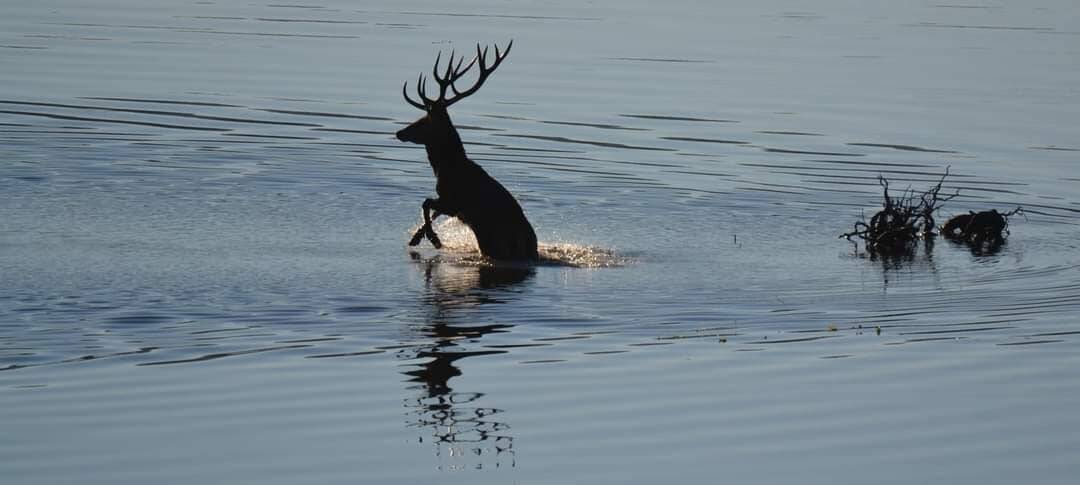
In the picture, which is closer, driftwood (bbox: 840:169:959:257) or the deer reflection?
the deer reflection

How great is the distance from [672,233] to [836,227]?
63.2 inches

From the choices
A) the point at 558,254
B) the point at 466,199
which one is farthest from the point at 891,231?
the point at 466,199

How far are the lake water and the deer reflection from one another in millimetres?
32

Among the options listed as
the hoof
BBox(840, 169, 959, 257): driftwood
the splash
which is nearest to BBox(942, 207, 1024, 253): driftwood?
BBox(840, 169, 959, 257): driftwood

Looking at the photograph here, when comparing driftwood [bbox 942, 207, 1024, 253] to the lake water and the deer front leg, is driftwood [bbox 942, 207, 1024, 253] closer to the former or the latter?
the lake water

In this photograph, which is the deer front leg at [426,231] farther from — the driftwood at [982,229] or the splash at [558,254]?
the driftwood at [982,229]

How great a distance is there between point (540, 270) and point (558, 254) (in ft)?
2.31

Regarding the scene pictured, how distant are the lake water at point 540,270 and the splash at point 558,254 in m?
0.06

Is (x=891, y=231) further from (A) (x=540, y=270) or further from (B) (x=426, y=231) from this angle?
(B) (x=426, y=231)

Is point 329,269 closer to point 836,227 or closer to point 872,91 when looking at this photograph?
point 836,227

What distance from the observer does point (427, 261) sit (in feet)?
51.9

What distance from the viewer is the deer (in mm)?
16219

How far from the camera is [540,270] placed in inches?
617

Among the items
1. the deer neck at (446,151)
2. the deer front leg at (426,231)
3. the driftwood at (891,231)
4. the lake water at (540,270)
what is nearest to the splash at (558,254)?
the lake water at (540,270)
